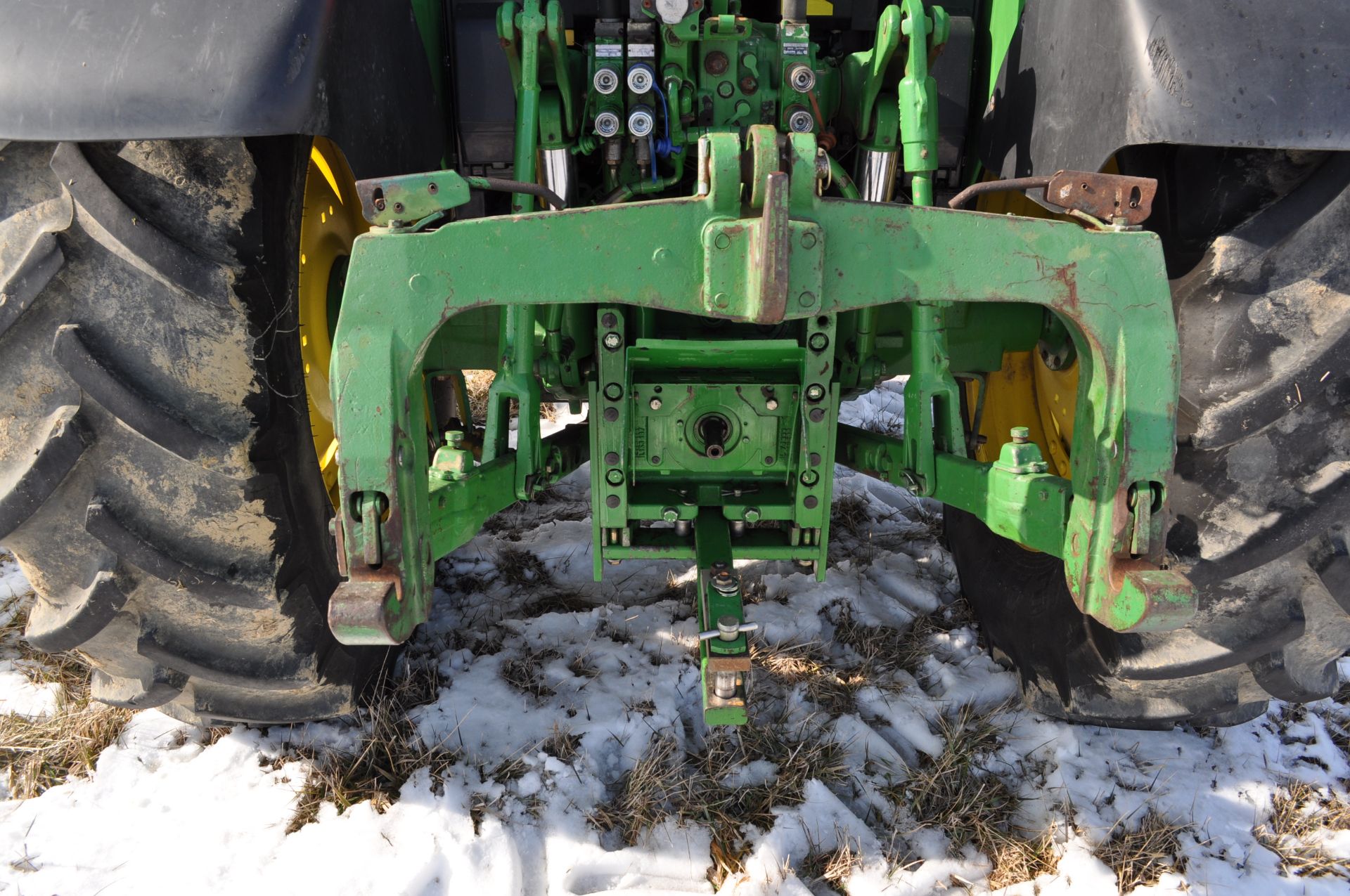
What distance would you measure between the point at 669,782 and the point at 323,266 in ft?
4.55

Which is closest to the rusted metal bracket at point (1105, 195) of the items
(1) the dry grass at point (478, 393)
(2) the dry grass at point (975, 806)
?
(2) the dry grass at point (975, 806)

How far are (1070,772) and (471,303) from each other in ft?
5.73

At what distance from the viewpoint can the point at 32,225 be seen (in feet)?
4.57

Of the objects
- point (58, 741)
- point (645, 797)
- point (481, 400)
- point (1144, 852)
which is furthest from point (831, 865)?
point (481, 400)

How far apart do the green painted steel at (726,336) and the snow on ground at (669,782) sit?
30 centimetres

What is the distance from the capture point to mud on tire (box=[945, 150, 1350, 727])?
1409mm

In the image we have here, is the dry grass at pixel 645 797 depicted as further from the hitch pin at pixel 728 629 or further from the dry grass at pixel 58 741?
the dry grass at pixel 58 741

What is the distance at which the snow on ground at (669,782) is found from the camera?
1.77m

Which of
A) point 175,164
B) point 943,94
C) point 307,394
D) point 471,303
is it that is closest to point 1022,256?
point 471,303

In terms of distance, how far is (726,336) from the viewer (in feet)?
6.94

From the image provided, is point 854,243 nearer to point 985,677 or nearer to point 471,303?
point 471,303

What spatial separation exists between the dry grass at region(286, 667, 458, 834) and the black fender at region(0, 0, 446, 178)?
1.35 m

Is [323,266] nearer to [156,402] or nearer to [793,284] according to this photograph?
[156,402]

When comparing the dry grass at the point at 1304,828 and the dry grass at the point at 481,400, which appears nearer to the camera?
the dry grass at the point at 1304,828
